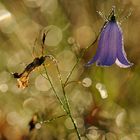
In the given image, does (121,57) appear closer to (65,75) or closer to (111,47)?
(111,47)

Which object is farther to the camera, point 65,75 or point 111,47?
point 65,75

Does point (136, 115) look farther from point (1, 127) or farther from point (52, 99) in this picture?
point (1, 127)

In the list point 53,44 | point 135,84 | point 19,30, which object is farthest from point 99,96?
point 19,30

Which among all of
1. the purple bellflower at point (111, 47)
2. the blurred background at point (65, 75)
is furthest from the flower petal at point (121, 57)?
the blurred background at point (65, 75)

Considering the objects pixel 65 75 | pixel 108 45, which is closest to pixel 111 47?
pixel 108 45

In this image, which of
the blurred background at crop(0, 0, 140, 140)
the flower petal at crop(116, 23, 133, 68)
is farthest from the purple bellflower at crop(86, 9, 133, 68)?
the blurred background at crop(0, 0, 140, 140)

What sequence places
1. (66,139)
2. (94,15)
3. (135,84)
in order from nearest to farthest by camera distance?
(66,139)
(135,84)
(94,15)

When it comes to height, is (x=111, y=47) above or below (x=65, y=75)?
above
